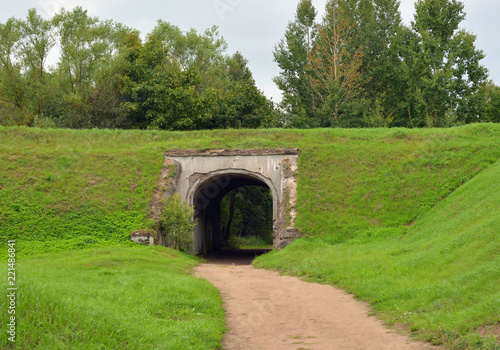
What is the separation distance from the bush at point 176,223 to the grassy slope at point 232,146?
89 centimetres

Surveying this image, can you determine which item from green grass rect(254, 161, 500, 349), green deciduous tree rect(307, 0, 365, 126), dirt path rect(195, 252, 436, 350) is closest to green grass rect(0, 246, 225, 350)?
dirt path rect(195, 252, 436, 350)

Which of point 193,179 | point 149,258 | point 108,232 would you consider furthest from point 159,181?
point 149,258

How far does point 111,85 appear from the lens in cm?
3912

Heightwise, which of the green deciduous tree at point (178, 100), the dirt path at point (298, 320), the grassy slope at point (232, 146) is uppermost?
the green deciduous tree at point (178, 100)

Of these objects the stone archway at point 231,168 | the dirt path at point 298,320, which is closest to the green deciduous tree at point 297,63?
the stone archway at point 231,168

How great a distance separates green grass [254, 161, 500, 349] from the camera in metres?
7.66

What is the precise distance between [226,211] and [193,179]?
16.0 meters

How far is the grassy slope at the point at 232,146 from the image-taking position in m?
20.5

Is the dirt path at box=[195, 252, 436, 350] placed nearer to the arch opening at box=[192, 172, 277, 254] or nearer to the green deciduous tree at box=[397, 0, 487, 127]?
the arch opening at box=[192, 172, 277, 254]

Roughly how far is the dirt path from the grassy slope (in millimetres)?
8392

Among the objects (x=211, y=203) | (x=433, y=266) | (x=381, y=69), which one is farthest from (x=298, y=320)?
(x=381, y=69)

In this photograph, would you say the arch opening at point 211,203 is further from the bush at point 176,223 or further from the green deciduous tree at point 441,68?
the green deciduous tree at point 441,68

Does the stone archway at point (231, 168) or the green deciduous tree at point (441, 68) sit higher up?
A: the green deciduous tree at point (441, 68)

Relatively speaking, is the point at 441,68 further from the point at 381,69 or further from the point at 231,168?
the point at 231,168
